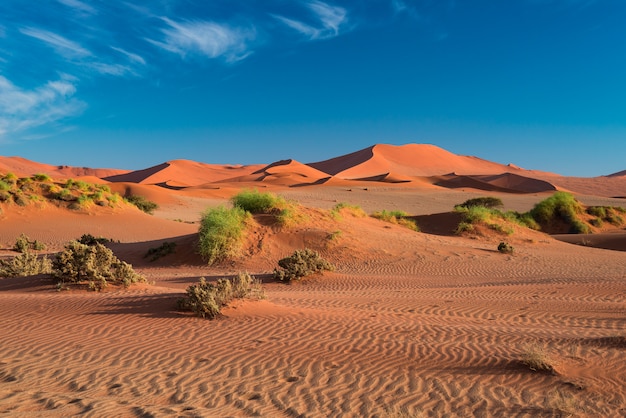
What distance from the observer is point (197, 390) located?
535 cm

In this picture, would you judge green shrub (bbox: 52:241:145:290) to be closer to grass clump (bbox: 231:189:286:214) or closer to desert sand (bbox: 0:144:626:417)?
desert sand (bbox: 0:144:626:417)

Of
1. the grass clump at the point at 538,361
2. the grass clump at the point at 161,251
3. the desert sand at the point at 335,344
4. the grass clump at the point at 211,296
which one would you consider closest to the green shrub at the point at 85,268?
the desert sand at the point at 335,344

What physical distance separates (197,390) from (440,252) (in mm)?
15113

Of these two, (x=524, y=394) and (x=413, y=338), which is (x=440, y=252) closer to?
(x=413, y=338)

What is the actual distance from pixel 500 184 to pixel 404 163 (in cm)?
4047

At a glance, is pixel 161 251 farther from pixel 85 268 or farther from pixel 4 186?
pixel 4 186

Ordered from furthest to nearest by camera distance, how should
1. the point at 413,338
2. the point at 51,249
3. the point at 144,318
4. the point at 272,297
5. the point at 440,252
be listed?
the point at 51,249, the point at 440,252, the point at 272,297, the point at 144,318, the point at 413,338

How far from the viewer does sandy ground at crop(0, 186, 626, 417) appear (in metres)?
4.94

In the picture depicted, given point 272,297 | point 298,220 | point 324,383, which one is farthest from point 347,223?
point 324,383

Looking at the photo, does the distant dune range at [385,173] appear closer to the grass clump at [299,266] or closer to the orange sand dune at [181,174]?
the orange sand dune at [181,174]

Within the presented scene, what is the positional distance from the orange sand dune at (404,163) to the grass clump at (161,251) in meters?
93.6

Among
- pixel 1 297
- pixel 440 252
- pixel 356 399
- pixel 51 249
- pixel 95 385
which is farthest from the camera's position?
pixel 51 249

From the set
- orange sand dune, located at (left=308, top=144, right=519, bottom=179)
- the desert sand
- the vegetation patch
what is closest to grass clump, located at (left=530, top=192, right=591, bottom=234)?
the desert sand

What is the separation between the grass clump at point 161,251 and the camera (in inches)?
741
